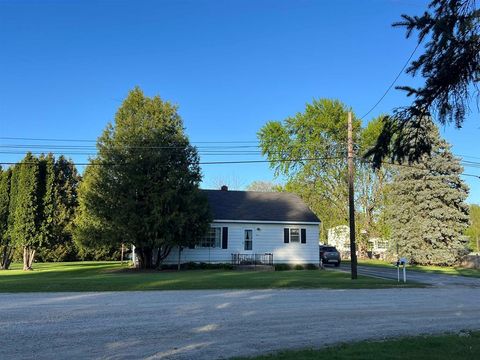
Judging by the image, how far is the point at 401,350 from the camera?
7473mm

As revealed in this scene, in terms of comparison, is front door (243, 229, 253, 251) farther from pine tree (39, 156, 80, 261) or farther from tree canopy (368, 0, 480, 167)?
tree canopy (368, 0, 480, 167)

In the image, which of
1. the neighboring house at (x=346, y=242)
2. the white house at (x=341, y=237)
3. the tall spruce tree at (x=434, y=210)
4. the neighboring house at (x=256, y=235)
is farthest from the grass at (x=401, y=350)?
the white house at (x=341, y=237)

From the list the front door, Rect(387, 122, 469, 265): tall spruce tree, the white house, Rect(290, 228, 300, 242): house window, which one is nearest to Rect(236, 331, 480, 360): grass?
the front door

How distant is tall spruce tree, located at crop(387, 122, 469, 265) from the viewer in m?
37.7

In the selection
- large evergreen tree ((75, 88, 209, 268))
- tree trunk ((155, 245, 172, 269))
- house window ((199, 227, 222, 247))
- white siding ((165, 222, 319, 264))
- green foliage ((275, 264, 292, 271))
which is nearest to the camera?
large evergreen tree ((75, 88, 209, 268))

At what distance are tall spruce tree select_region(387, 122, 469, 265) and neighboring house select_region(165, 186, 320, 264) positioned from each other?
405 inches

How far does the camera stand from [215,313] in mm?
11469

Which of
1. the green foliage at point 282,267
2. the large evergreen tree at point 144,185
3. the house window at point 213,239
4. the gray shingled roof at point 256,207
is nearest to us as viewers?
the large evergreen tree at point 144,185

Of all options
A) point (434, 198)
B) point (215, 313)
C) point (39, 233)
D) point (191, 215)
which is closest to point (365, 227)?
point (434, 198)

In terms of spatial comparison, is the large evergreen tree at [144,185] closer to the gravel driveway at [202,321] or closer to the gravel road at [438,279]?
the gravel road at [438,279]

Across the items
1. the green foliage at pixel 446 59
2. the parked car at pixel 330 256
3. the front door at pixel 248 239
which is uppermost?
the green foliage at pixel 446 59

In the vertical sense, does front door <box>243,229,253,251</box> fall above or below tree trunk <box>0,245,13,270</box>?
above

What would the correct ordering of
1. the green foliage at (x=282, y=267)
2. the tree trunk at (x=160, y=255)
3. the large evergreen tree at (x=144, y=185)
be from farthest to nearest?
the green foliage at (x=282, y=267) → the tree trunk at (x=160, y=255) → the large evergreen tree at (x=144, y=185)

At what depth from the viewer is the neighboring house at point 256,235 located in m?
31.6
